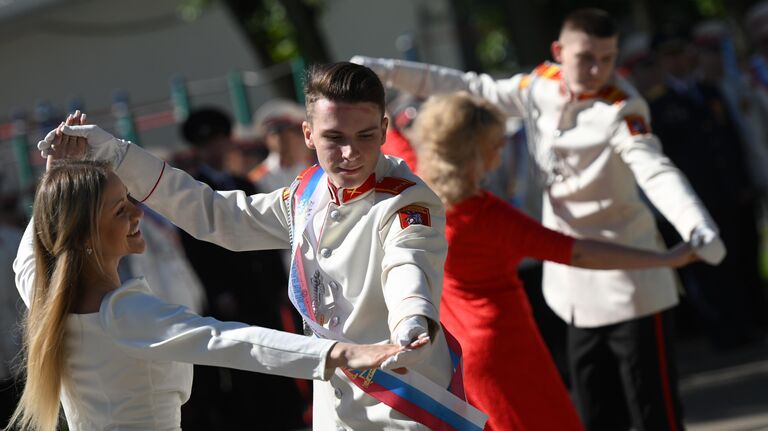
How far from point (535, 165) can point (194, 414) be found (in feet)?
12.9

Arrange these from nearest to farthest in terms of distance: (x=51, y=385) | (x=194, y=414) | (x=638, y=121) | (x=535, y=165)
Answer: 1. (x=51, y=385)
2. (x=638, y=121)
3. (x=535, y=165)
4. (x=194, y=414)

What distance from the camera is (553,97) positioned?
496 cm

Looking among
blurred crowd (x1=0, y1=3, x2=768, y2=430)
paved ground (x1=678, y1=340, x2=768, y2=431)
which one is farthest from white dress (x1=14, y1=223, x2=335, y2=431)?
paved ground (x1=678, y1=340, x2=768, y2=431)

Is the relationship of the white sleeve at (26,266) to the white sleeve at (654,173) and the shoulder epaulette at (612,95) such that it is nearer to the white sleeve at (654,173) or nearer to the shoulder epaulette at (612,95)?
the white sleeve at (654,173)

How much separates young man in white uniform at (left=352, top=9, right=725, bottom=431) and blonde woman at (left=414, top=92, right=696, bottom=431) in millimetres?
568

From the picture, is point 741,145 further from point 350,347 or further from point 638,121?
point 350,347

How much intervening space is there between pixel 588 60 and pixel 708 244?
1046 mm

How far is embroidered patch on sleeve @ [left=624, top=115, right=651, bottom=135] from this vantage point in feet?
15.2

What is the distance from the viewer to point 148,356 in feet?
9.73

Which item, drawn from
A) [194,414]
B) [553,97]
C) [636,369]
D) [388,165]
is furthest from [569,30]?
[194,414]

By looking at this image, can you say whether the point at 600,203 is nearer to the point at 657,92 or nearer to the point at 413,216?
the point at 413,216

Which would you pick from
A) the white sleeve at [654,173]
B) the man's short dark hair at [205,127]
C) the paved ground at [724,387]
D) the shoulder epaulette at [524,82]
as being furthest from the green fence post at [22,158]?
the white sleeve at [654,173]

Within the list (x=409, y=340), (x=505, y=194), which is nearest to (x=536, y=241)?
(x=409, y=340)

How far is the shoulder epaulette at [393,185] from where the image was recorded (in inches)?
128
